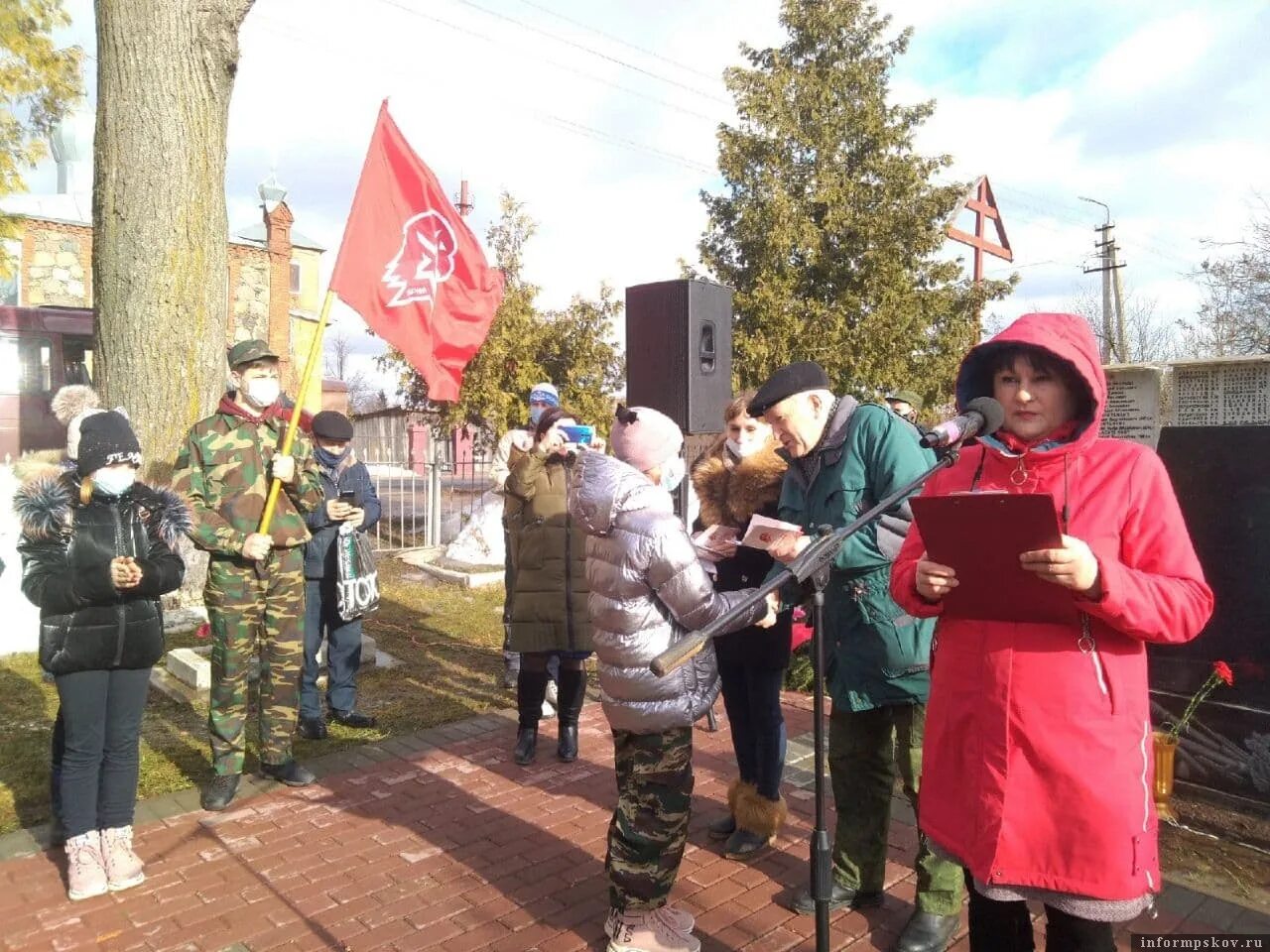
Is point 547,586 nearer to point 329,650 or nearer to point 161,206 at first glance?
point 329,650

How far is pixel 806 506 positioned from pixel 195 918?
281 centimetres

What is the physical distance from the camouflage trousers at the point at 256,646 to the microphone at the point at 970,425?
366 cm

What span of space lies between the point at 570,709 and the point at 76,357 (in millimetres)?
14777

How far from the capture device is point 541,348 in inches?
534

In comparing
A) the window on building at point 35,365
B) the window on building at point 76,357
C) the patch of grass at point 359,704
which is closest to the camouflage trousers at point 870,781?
the patch of grass at point 359,704

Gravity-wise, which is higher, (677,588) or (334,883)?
(677,588)

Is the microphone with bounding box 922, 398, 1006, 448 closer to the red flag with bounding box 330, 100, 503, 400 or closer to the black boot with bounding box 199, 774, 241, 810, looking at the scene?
the red flag with bounding box 330, 100, 503, 400

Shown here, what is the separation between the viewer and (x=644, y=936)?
118 inches

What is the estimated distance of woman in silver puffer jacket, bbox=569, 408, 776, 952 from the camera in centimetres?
288

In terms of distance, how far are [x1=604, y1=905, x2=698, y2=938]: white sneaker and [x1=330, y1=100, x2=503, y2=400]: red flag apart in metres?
2.77

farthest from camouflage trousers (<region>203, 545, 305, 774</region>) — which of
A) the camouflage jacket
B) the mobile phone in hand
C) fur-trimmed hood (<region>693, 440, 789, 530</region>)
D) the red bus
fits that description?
the red bus

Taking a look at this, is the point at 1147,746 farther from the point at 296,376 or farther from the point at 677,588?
the point at 296,376

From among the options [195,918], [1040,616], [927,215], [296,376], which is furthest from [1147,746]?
[296,376]

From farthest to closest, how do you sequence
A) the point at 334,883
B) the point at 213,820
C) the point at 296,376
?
the point at 296,376, the point at 213,820, the point at 334,883
